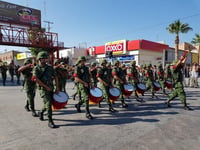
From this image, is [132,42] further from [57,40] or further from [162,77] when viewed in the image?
[162,77]

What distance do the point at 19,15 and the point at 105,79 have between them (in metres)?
23.3

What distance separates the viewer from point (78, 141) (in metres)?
3.56

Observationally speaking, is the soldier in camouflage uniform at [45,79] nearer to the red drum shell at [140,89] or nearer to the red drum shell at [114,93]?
the red drum shell at [114,93]

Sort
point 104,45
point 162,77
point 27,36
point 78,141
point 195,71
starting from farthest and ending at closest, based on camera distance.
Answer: point 104,45
point 27,36
point 195,71
point 162,77
point 78,141

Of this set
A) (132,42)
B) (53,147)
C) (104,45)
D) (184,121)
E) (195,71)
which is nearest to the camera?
(53,147)

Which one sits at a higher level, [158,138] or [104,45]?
[104,45]

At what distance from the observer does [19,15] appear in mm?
24500

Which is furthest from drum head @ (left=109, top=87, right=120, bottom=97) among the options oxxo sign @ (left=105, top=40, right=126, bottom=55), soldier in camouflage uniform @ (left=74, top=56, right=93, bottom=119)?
oxxo sign @ (left=105, top=40, right=126, bottom=55)

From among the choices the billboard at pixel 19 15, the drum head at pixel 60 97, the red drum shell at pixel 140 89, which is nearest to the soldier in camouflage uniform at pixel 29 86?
the drum head at pixel 60 97

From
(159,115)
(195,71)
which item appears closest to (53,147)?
(159,115)

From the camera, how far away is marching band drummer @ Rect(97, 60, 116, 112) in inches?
230

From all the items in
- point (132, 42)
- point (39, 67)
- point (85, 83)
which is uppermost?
point (132, 42)

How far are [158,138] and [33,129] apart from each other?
2.88 metres

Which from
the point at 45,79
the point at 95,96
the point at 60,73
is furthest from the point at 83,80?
the point at 60,73
